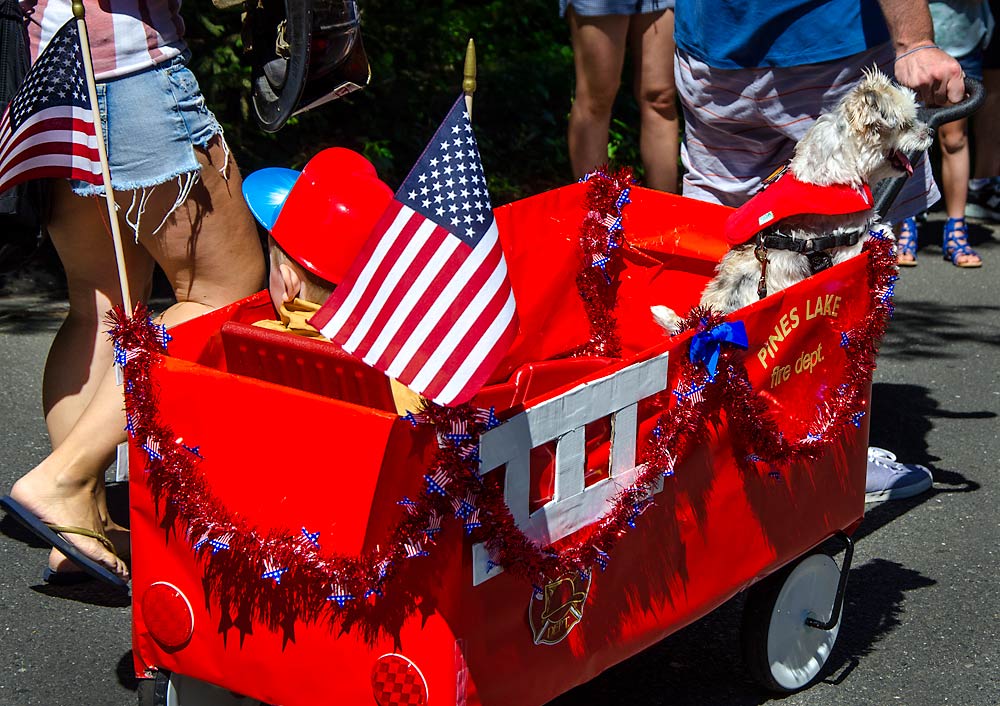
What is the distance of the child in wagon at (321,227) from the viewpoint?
2635mm

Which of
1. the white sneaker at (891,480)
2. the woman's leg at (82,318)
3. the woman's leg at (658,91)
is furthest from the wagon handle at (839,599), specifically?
the woman's leg at (658,91)

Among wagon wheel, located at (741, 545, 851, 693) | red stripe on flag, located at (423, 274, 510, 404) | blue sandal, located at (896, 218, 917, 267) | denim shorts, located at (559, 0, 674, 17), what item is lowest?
blue sandal, located at (896, 218, 917, 267)

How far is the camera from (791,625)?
309 cm

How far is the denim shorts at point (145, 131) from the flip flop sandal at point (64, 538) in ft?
2.71

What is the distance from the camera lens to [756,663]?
9.93ft

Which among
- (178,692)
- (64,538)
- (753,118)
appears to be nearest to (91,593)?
(64,538)

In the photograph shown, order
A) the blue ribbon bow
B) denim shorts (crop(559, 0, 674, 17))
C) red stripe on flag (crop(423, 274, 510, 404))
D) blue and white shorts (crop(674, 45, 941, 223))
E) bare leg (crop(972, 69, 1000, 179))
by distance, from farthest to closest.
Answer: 1. bare leg (crop(972, 69, 1000, 179))
2. denim shorts (crop(559, 0, 674, 17))
3. blue and white shorts (crop(674, 45, 941, 223))
4. the blue ribbon bow
5. red stripe on flag (crop(423, 274, 510, 404))

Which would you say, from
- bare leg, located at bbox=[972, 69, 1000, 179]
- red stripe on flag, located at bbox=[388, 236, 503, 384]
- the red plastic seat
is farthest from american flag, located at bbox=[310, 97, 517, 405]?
bare leg, located at bbox=[972, 69, 1000, 179]

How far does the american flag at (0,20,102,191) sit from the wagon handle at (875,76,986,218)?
2.10 m

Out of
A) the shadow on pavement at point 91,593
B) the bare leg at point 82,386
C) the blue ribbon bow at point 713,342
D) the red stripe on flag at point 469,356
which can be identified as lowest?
the shadow on pavement at point 91,593

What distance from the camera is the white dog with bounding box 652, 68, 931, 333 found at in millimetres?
3406

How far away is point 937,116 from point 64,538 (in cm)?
254

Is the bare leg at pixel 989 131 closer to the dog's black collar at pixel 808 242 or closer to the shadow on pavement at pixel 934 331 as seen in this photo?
the shadow on pavement at pixel 934 331

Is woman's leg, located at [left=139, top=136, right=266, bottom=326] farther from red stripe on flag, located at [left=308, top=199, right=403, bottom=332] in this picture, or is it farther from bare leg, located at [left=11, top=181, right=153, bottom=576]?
red stripe on flag, located at [left=308, top=199, right=403, bottom=332]
